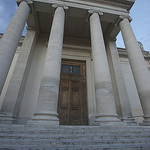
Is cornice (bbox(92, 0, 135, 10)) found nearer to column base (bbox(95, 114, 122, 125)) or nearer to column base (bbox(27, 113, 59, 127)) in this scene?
column base (bbox(95, 114, 122, 125))

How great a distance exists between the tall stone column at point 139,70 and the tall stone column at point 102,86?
2219 mm

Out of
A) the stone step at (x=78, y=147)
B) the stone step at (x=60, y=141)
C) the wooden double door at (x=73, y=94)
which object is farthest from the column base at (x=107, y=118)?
the wooden double door at (x=73, y=94)

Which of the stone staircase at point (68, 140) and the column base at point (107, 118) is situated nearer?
the stone staircase at point (68, 140)

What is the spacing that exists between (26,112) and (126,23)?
35.8 ft

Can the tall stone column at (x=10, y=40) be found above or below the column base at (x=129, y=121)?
above

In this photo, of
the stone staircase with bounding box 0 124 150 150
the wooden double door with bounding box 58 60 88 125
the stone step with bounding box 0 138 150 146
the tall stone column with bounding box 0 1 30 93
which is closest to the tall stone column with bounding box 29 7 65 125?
the stone staircase with bounding box 0 124 150 150

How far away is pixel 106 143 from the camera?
300 cm

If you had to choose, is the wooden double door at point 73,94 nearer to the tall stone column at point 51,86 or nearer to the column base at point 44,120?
the tall stone column at point 51,86

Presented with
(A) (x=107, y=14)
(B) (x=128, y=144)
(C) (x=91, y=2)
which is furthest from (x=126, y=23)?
(B) (x=128, y=144)

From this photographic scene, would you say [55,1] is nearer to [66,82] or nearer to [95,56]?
[95,56]

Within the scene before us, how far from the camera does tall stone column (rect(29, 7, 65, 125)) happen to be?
14.8 feet

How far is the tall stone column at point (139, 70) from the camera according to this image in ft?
20.3

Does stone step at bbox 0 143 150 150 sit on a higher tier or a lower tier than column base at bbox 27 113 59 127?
lower

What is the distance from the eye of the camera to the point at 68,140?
9.96ft
